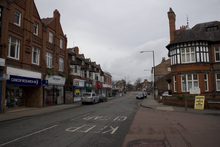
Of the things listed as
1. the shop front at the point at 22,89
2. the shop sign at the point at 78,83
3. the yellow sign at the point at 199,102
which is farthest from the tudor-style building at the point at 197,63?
the shop front at the point at 22,89

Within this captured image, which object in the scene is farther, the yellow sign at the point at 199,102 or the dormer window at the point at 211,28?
the dormer window at the point at 211,28

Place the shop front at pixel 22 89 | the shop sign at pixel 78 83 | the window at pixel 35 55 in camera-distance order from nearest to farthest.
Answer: the shop front at pixel 22 89 < the window at pixel 35 55 < the shop sign at pixel 78 83

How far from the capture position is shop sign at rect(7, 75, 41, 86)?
15434 mm

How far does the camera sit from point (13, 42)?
16.4 meters

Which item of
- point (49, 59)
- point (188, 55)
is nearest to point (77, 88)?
point (49, 59)

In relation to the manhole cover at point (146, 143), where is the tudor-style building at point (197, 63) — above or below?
above

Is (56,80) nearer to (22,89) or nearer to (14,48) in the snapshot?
(22,89)

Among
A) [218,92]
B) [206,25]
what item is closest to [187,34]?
[206,25]

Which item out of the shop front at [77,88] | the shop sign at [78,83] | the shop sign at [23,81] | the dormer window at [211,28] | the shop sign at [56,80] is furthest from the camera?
the shop front at [77,88]

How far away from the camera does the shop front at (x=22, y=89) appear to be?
616 inches

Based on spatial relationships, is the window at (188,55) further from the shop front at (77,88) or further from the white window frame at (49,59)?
the white window frame at (49,59)

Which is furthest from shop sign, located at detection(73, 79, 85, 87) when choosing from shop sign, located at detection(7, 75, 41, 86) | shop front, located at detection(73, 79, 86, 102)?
shop sign, located at detection(7, 75, 41, 86)

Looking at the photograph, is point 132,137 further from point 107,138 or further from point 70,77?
point 70,77

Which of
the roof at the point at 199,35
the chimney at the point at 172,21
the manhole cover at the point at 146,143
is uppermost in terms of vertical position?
the chimney at the point at 172,21
